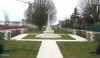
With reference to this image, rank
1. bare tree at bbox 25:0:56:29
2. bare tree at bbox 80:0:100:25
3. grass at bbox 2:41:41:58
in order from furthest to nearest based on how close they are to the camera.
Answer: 1. bare tree at bbox 25:0:56:29
2. bare tree at bbox 80:0:100:25
3. grass at bbox 2:41:41:58

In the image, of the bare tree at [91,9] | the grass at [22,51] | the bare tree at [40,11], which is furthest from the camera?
the bare tree at [40,11]

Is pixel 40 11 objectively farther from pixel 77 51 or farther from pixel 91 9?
pixel 77 51

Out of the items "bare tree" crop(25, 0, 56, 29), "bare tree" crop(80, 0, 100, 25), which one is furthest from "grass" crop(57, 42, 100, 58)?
"bare tree" crop(25, 0, 56, 29)

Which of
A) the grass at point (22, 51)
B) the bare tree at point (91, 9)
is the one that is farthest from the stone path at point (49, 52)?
the bare tree at point (91, 9)

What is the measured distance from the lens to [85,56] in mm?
15141

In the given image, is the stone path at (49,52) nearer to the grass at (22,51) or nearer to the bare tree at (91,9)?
the grass at (22,51)

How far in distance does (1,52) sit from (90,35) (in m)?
15.9

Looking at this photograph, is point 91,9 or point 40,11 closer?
point 91,9

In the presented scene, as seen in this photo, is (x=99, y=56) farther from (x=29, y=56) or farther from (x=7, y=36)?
(x=7, y=36)

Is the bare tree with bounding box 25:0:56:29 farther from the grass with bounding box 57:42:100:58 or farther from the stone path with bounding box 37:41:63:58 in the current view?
the stone path with bounding box 37:41:63:58

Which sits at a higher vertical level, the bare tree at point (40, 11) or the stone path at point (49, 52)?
the bare tree at point (40, 11)

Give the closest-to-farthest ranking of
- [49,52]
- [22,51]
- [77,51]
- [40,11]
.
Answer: [49,52]
[22,51]
[77,51]
[40,11]

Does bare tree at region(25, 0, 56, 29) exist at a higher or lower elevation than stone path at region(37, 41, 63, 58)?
higher

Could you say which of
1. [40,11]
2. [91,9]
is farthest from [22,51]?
[40,11]
